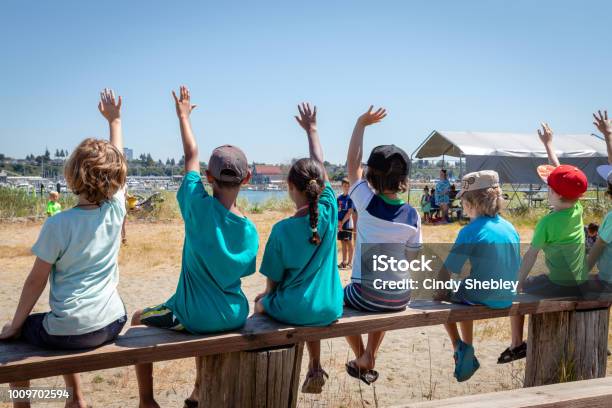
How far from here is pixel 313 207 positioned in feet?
9.73

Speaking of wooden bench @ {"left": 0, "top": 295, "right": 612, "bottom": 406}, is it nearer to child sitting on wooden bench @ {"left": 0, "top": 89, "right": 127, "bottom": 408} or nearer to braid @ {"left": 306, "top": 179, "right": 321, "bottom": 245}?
child sitting on wooden bench @ {"left": 0, "top": 89, "right": 127, "bottom": 408}

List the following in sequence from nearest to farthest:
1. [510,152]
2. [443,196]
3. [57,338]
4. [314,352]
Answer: [57,338] → [314,352] → [443,196] → [510,152]

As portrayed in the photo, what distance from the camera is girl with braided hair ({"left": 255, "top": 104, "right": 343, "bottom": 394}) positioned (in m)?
2.94

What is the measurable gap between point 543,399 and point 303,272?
1.31 m

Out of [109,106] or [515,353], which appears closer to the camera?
[109,106]

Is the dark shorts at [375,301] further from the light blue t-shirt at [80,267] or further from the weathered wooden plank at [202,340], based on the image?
the light blue t-shirt at [80,267]

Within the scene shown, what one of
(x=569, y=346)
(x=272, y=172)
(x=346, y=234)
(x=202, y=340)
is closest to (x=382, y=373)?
(x=569, y=346)

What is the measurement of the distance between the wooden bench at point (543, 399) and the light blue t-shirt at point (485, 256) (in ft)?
3.29

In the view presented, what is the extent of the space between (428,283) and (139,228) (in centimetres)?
1559

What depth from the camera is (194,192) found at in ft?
8.94

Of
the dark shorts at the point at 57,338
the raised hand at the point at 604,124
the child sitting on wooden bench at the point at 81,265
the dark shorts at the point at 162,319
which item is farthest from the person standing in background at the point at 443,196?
the dark shorts at the point at 57,338

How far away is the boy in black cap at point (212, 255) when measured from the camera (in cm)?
271

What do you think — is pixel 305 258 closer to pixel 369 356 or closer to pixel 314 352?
pixel 314 352

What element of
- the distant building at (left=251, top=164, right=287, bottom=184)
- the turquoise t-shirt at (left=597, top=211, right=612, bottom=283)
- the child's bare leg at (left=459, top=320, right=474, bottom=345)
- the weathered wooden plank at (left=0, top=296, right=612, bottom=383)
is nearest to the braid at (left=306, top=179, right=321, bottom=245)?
the distant building at (left=251, top=164, right=287, bottom=184)
